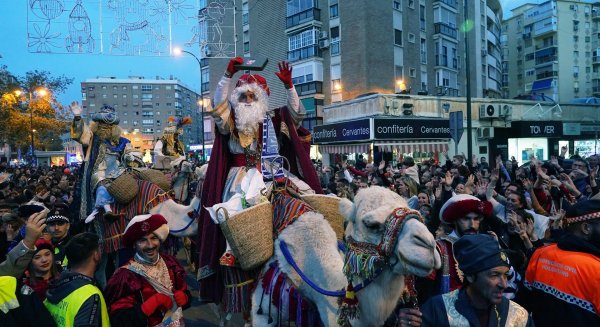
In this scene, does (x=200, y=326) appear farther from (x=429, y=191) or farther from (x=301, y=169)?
(x=429, y=191)

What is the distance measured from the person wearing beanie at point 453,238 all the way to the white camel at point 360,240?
0.79 metres

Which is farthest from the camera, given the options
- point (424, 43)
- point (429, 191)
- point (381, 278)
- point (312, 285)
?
point (424, 43)

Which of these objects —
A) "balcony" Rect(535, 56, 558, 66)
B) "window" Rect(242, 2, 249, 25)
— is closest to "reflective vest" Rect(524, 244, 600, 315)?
"window" Rect(242, 2, 249, 25)

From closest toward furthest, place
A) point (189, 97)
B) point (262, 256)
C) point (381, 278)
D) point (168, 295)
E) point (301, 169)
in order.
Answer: point (381, 278), point (168, 295), point (262, 256), point (301, 169), point (189, 97)

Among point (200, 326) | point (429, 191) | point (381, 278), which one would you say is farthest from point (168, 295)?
point (429, 191)

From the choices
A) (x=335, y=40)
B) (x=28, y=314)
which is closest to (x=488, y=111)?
(x=335, y=40)

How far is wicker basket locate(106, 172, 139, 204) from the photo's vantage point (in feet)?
22.4

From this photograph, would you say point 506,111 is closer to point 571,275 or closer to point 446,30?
point 446,30

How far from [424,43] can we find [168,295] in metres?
33.3

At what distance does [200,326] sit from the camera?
21.7ft

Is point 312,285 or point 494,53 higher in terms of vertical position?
point 494,53

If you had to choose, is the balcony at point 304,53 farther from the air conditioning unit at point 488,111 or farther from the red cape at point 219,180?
the red cape at point 219,180

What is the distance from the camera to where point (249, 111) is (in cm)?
529

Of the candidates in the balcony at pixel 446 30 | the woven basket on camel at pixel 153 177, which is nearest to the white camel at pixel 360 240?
the woven basket on camel at pixel 153 177
